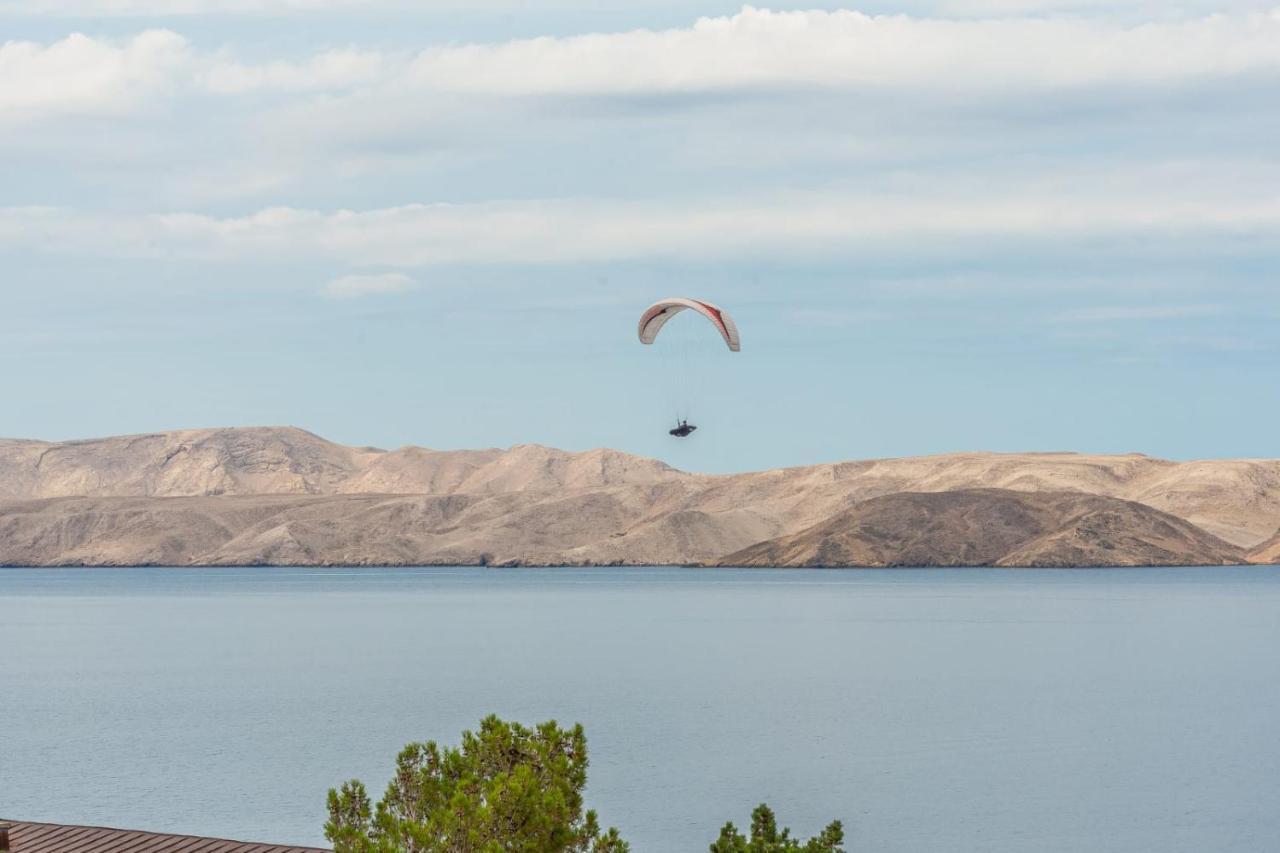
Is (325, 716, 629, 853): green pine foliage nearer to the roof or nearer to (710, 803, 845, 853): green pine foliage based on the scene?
(710, 803, 845, 853): green pine foliage

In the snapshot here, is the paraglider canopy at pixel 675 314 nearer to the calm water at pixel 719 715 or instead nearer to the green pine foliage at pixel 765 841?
the calm water at pixel 719 715

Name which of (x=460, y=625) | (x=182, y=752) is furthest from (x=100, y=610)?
(x=182, y=752)

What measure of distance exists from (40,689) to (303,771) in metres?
31.9

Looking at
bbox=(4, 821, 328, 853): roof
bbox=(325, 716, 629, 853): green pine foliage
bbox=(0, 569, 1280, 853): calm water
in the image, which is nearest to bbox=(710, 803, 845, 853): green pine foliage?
bbox=(325, 716, 629, 853): green pine foliage

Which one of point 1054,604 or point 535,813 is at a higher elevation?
point 1054,604

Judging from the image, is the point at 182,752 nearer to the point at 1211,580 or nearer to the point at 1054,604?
the point at 1054,604

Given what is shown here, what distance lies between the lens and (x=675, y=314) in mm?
50594

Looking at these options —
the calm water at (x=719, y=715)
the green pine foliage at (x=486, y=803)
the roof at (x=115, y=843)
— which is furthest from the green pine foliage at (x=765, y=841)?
the calm water at (x=719, y=715)

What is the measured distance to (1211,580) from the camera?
195 metres

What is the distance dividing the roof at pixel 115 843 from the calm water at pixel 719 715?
8.57 m

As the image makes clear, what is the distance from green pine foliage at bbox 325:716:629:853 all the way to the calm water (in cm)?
1750

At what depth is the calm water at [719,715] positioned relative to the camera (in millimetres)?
42531

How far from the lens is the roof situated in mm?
29375

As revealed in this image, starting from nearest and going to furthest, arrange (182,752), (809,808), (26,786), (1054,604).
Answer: (809,808), (26,786), (182,752), (1054,604)
